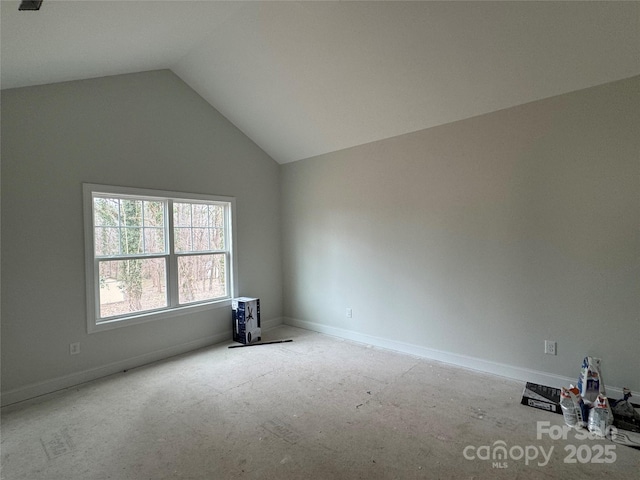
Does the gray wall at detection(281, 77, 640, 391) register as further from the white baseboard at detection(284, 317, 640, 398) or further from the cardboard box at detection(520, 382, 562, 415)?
the cardboard box at detection(520, 382, 562, 415)

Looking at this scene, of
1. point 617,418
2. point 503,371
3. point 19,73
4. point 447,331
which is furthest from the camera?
point 447,331

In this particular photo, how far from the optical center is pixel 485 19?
7.66 ft

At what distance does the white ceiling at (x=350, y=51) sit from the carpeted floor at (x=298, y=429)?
2733mm

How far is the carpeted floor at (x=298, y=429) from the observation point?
1884 mm

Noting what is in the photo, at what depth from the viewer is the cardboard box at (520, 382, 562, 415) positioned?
8.13ft

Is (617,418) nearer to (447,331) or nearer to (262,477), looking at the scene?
(447,331)

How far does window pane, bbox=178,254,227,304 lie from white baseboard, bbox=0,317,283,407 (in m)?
0.57

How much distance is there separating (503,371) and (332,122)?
11.0 feet

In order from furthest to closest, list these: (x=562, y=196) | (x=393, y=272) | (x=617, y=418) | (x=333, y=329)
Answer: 1. (x=333, y=329)
2. (x=393, y=272)
3. (x=562, y=196)
4. (x=617, y=418)

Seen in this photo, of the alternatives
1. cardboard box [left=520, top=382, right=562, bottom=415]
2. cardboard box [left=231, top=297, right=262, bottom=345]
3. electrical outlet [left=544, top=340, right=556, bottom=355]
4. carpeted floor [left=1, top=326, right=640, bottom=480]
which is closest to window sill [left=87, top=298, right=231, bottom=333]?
cardboard box [left=231, top=297, right=262, bottom=345]

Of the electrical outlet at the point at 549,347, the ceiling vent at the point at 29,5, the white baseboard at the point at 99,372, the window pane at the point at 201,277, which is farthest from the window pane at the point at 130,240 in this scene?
the electrical outlet at the point at 549,347

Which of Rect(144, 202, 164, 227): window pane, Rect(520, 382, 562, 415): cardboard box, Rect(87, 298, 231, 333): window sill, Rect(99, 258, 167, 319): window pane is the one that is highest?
Rect(144, 202, 164, 227): window pane

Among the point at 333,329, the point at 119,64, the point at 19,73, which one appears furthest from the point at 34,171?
the point at 333,329

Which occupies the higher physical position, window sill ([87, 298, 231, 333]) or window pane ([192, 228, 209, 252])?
window pane ([192, 228, 209, 252])
